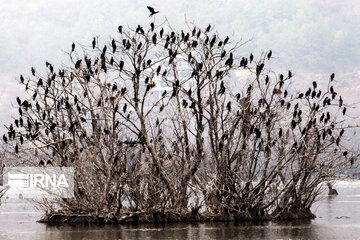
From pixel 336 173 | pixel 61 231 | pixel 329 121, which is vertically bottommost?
pixel 61 231

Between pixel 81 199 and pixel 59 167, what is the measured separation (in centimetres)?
194

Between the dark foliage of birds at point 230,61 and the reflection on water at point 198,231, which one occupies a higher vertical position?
the dark foliage of birds at point 230,61

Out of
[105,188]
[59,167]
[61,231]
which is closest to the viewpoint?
[61,231]

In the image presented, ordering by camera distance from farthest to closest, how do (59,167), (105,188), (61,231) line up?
(59,167) < (105,188) < (61,231)

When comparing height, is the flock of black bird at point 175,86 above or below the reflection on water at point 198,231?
above

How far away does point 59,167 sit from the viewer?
25750 millimetres

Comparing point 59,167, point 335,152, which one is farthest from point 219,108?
point 59,167

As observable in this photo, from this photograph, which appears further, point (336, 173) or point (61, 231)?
point (336, 173)

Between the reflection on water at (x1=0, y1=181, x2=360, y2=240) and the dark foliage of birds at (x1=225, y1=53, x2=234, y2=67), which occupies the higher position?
the dark foliage of birds at (x1=225, y1=53, x2=234, y2=67)

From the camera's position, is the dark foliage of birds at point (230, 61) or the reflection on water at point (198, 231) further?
the dark foliage of birds at point (230, 61)

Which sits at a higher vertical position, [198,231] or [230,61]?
[230,61]

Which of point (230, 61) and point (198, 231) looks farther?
point (230, 61)

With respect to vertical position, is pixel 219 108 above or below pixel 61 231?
above

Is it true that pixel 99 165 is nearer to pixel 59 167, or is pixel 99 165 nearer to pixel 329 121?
pixel 59 167
